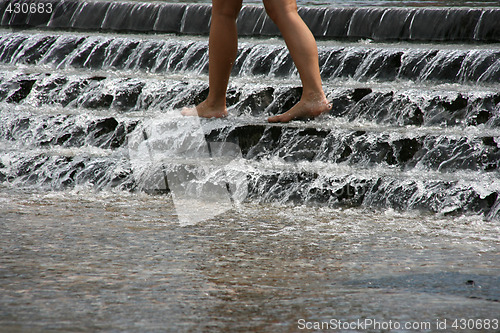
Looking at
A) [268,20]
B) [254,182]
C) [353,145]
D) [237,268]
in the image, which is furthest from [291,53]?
[268,20]

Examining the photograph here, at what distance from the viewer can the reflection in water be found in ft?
6.73

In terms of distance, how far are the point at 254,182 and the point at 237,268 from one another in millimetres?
1354

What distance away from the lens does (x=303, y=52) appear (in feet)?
14.1

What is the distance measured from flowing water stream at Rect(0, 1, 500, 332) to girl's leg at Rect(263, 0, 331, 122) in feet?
0.39

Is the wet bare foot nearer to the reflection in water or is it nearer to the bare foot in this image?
the bare foot

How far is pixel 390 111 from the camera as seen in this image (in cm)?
462

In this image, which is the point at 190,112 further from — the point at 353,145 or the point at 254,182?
the point at 353,145

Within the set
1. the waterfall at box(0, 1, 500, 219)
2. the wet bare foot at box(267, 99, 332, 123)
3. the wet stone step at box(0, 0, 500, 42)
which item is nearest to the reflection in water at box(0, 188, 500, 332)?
the waterfall at box(0, 1, 500, 219)

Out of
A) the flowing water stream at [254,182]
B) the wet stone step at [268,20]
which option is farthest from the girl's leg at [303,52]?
the wet stone step at [268,20]

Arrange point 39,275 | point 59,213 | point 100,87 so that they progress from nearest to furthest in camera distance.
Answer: point 39,275
point 59,213
point 100,87

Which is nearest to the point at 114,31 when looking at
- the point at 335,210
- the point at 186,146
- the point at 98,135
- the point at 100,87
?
the point at 100,87

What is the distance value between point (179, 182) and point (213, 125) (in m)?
0.59

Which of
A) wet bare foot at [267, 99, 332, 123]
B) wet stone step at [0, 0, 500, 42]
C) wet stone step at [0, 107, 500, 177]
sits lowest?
wet stone step at [0, 107, 500, 177]

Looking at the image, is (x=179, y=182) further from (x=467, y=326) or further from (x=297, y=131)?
(x=467, y=326)
